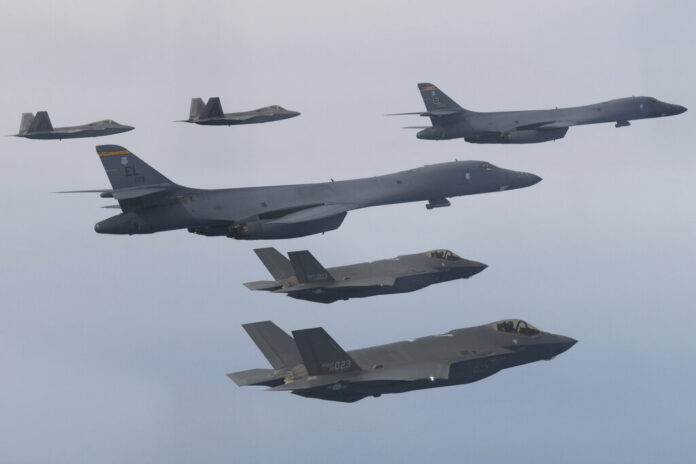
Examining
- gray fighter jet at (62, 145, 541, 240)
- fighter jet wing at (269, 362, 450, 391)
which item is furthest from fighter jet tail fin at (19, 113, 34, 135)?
fighter jet wing at (269, 362, 450, 391)

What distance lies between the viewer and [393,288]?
230ft

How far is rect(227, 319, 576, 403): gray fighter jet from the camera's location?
57281 mm

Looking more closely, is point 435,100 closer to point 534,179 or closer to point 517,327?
point 534,179

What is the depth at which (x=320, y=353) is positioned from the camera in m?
57.2

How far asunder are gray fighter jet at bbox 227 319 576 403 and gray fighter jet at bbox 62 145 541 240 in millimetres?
7534

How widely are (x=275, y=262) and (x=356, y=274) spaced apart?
4.87 metres

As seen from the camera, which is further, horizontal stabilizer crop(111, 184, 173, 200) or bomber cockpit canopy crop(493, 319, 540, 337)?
horizontal stabilizer crop(111, 184, 173, 200)

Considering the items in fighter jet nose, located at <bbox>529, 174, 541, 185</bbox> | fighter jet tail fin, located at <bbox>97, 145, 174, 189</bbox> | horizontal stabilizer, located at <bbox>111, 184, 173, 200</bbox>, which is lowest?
fighter jet nose, located at <bbox>529, 174, 541, 185</bbox>

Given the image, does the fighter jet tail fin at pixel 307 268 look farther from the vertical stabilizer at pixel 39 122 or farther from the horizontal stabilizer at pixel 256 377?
the vertical stabilizer at pixel 39 122

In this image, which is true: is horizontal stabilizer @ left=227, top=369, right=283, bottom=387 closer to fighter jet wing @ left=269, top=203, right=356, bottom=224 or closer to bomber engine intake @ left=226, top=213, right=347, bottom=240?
bomber engine intake @ left=226, top=213, right=347, bottom=240

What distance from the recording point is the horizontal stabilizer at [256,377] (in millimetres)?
60281

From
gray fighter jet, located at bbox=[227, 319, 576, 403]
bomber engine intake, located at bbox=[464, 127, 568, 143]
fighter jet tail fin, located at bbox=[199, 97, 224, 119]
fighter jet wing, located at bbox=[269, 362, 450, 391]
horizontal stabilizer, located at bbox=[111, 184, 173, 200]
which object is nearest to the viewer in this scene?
fighter jet wing, located at bbox=[269, 362, 450, 391]

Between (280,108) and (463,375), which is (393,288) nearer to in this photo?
(463,375)

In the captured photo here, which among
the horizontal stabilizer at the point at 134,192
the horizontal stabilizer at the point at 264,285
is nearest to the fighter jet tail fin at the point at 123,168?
the horizontal stabilizer at the point at 134,192
